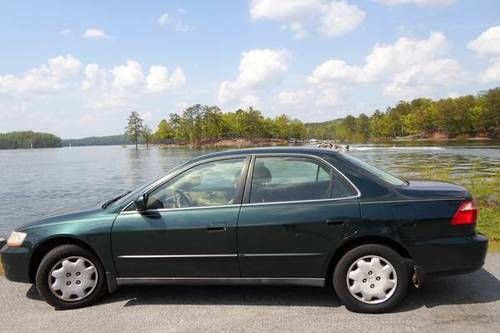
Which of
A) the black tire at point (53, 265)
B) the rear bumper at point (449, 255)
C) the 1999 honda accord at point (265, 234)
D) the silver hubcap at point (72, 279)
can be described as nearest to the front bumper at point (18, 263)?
the 1999 honda accord at point (265, 234)

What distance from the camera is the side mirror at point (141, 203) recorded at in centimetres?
447

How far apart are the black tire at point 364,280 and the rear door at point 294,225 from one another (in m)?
0.19

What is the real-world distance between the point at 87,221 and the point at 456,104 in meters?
133

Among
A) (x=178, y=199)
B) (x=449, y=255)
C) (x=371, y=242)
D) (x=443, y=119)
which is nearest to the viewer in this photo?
(x=449, y=255)

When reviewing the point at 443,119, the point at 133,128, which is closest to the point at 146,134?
the point at 133,128

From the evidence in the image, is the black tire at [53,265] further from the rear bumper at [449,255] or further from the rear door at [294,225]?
the rear bumper at [449,255]

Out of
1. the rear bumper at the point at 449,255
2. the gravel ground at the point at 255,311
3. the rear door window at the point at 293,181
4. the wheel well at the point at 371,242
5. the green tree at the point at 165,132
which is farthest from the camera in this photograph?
the green tree at the point at 165,132

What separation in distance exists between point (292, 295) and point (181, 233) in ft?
4.52

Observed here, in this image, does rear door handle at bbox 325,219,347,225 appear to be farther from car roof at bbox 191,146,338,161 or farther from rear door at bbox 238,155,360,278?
car roof at bbox 191,146,338,161

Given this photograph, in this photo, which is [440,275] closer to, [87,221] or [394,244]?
[394,244]

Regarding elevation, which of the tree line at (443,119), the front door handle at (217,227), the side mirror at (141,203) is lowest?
the front door handle at (217,227)

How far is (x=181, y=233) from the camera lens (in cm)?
445

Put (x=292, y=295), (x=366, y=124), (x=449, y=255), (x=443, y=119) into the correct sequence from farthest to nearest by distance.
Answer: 1. (x=366, y=124)
2. (x=443, y=119)
3. (x=292, y=295)
4. (x=449, y=255)

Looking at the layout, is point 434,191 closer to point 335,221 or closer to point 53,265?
point 335,221
